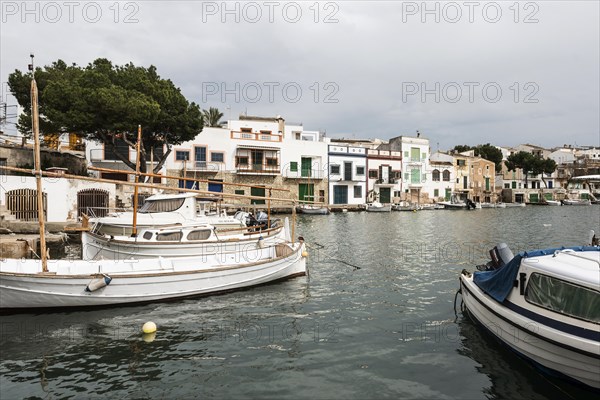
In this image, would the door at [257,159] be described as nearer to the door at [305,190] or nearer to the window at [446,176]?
the door at [305,190]

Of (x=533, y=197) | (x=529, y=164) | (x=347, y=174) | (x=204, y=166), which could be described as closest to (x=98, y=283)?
(x=204, y=166)

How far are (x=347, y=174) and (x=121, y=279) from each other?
5283 centimetres

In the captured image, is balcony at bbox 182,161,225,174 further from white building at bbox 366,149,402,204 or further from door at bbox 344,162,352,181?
white building at bbox 366,149,402,204

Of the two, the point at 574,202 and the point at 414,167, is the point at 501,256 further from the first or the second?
the point at 574,202

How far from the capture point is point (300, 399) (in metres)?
7.21

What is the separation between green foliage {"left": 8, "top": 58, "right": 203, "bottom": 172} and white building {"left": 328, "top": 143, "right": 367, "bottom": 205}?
2540 centimetres

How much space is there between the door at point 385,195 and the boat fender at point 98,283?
58691 millimetres

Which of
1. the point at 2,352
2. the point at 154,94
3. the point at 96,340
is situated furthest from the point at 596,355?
the point at 154,94

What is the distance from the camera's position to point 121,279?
11938 mm

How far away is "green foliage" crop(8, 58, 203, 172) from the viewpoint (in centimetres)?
3272

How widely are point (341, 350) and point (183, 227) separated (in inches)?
392

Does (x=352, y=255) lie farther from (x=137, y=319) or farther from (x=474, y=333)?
(x=137, y=319)

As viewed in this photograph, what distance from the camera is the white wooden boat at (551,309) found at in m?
6.89

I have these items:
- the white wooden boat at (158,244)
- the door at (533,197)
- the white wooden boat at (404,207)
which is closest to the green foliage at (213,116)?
the white wooden boat at (404,207)
